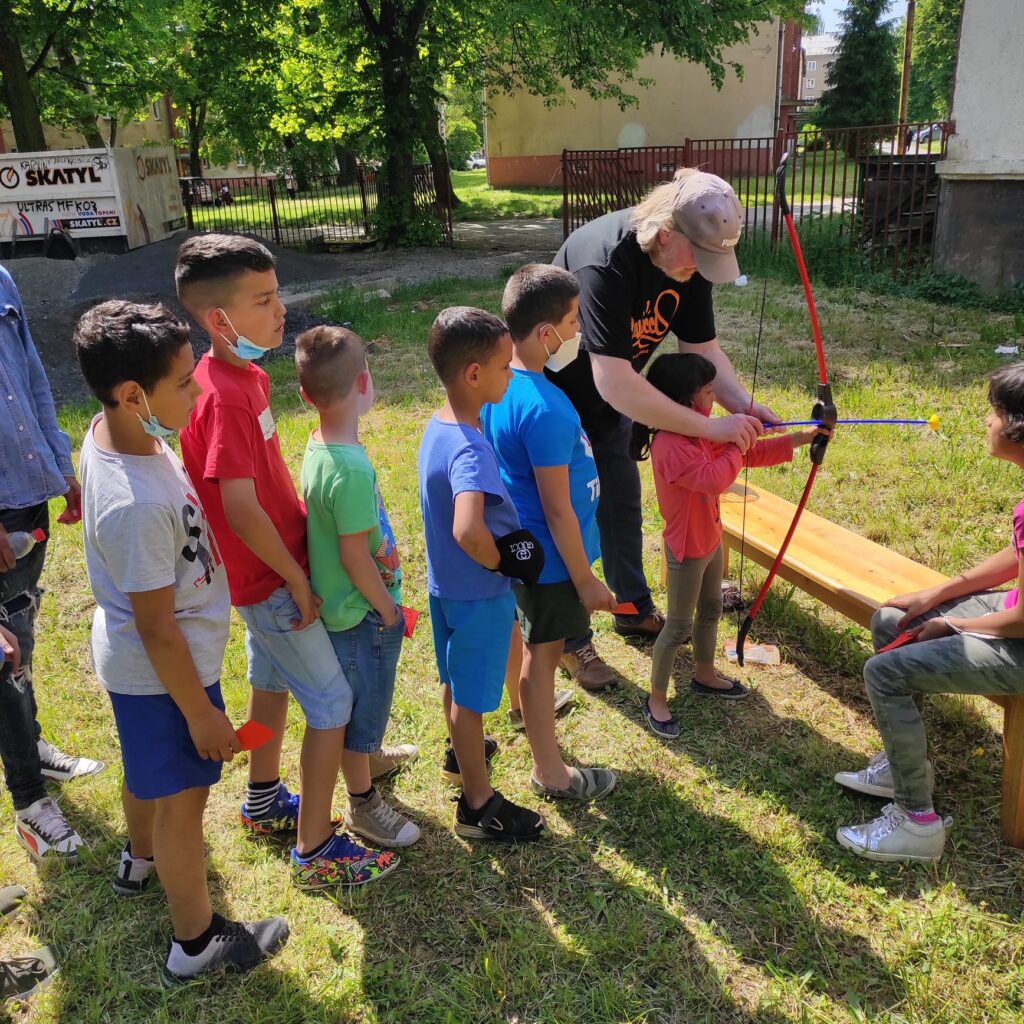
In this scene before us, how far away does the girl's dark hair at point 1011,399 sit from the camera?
2.29 metres

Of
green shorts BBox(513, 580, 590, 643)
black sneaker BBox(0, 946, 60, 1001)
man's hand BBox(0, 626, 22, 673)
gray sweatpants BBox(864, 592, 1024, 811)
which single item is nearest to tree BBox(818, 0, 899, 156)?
gray sweatpants BBox(864, 592, 1024, 811)

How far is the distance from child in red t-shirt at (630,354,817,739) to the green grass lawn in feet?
1.34

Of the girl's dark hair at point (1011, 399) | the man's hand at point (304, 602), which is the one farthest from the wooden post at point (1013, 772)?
the man's hand at point (304, 602)

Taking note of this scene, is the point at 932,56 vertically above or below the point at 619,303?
above

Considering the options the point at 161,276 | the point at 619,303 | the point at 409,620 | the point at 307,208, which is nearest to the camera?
the point at 409,620

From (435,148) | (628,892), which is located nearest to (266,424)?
(628,892)

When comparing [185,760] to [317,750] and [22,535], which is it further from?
[22,535]

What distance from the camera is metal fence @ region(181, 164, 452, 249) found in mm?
17703

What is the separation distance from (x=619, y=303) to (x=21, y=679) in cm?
228

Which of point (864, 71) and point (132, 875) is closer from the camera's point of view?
point (132, 875)

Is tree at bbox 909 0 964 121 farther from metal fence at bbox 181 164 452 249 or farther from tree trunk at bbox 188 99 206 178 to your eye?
tree trunk at bbox 188 99 206 178

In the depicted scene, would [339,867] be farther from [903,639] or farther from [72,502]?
Result: [903,639]

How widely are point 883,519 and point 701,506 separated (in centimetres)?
222

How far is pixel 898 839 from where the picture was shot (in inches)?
103
